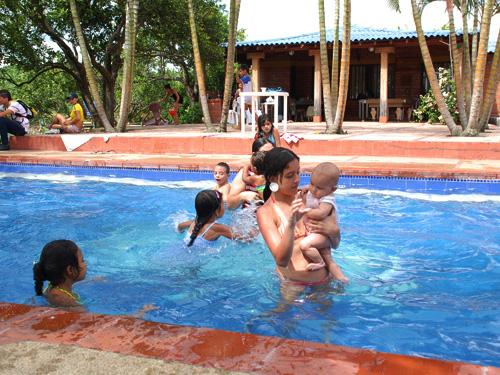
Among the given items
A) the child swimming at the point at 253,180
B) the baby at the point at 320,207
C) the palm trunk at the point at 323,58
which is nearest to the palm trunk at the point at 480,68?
the palm trunk at the point at 323,58

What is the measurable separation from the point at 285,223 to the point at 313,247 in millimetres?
→ 343

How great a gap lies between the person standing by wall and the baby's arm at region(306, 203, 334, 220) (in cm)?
1144

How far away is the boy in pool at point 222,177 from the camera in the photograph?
21.3 ft

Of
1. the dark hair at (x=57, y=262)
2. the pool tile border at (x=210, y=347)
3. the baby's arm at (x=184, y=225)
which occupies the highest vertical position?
the dark hair at (x=57, y=262)

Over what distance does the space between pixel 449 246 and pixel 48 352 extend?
4.93 metres

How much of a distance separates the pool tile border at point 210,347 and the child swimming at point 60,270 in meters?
0.62

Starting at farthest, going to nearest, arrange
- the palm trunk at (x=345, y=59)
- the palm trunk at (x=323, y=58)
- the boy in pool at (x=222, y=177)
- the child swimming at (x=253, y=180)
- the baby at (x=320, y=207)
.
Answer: the palm trunk at (x=323, y=58), the palm trunk at (x=345, y=59), the child swimming at (x=253, y=180), the boy in pool at (x=222, y=177), the baby at (x=320, y=207)

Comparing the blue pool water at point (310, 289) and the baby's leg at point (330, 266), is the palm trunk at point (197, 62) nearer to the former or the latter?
the blue pool water at point (310, 289)

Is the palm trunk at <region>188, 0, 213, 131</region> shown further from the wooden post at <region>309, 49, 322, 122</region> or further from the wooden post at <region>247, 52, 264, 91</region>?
the wooden post at <region>247, 52, 264, 91</region>

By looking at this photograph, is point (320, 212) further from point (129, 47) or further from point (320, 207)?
point (129, 47)

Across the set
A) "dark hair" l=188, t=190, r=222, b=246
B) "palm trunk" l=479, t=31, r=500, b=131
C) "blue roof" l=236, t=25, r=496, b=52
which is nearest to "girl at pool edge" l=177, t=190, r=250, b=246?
"dark hair" l=188, t=190, r=222, b=246

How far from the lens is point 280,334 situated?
3812 mm

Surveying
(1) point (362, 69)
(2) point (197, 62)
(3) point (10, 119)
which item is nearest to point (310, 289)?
(2) point (197, 62)

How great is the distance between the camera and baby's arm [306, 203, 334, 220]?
12.8 ft
